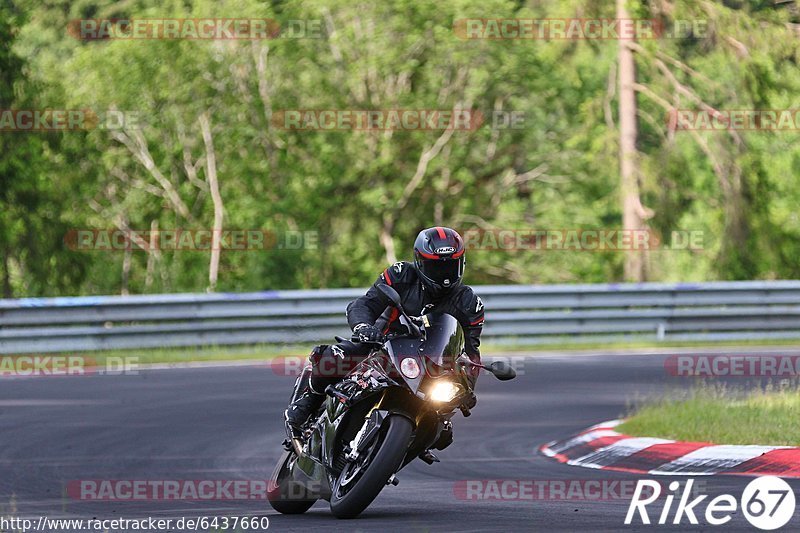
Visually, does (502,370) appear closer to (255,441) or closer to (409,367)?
(409,367)

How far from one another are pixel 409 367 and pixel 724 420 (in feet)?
15.5

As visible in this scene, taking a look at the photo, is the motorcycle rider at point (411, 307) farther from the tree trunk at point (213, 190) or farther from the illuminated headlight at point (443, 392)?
the tree trunk at point (213, 190)

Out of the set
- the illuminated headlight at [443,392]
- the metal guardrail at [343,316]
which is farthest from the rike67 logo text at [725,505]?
the metal guardrail at [343,316]

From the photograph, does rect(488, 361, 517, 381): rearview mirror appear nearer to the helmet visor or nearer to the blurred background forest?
the helmet visor

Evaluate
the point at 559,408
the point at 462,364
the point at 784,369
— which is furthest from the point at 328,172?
the point at 462,364

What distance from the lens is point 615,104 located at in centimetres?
4294

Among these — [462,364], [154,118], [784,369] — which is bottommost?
[784,369]

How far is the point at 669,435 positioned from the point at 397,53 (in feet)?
85.8

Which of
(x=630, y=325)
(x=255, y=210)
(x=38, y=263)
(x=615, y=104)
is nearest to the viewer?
(x=630, y=325)

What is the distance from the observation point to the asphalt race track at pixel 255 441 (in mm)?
8367

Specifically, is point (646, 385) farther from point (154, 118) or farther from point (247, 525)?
point (154, 118)

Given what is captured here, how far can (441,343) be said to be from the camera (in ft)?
25.6

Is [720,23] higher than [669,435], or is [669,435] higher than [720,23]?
[720,23]

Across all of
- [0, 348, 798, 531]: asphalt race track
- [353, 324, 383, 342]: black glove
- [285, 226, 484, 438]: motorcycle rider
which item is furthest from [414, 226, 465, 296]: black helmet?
[0, 348, 798, 531]: asphalt race track
